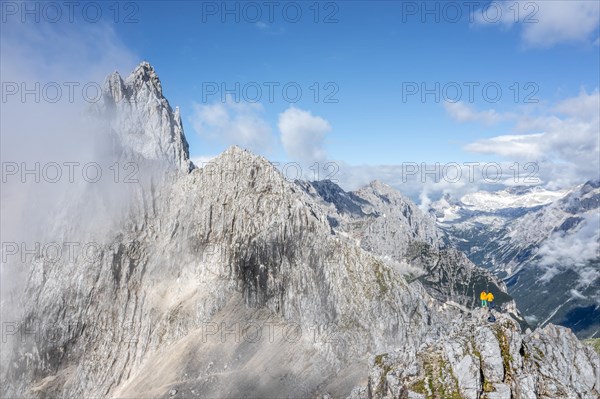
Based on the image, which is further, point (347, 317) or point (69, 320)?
point (69, 320)

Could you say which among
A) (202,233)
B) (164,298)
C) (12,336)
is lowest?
(12,336)

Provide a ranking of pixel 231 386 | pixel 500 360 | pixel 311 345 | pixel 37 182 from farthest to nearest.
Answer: pixel 37 182, pixel 311 345, pixel 231 386, pixel 500 360

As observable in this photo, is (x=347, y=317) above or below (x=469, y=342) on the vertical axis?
below

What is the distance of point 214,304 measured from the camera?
16062 cm

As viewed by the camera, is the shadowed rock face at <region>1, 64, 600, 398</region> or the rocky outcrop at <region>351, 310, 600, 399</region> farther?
the shadowed rock face at <region>1, 64, 600, 398</region>

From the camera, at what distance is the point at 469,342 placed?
227 feet

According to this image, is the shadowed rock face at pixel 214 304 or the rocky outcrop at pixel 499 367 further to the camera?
the shadowed rock face at pixel 214 304

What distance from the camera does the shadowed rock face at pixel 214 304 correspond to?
142125 mm

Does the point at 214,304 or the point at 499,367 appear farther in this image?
the point at 214,304

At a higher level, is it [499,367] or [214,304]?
[499,367]

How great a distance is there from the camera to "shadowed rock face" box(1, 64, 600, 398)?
14212 cm

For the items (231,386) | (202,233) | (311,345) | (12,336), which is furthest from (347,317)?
(12,336)

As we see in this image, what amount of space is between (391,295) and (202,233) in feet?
253

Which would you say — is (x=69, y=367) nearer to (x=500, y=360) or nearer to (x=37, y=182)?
(x=37, y=182)
